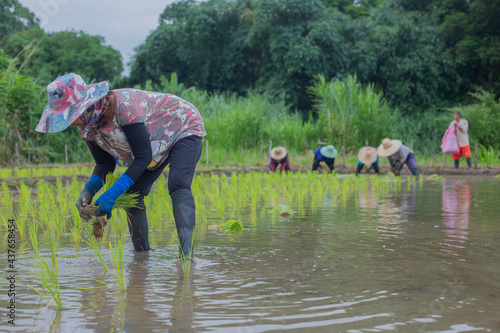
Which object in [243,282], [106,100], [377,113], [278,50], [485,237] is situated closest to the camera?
[243,282]

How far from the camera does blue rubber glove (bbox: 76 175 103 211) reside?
3375mm

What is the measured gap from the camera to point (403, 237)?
427cm

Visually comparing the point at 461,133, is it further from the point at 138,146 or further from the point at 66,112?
the point at 66,112

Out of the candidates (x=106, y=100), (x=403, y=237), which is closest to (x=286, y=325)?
(x=106, y=100)

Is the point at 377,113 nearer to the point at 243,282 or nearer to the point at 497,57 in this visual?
the point at 497,57

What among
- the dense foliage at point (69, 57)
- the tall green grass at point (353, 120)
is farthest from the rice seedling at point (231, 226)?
the dense foliage at point (69, 57)

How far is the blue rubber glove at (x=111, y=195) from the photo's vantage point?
10.2 feet

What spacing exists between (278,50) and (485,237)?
1876 cm

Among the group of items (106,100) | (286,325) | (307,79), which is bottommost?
(286,325)

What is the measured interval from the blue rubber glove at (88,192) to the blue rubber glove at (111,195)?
8.6 inches

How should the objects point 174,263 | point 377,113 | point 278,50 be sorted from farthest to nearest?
point 278,50
point 377,113
point 174,263

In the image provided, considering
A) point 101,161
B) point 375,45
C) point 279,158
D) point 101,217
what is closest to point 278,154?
point 279,158

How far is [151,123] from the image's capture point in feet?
11.1

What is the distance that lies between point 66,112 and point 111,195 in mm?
488
